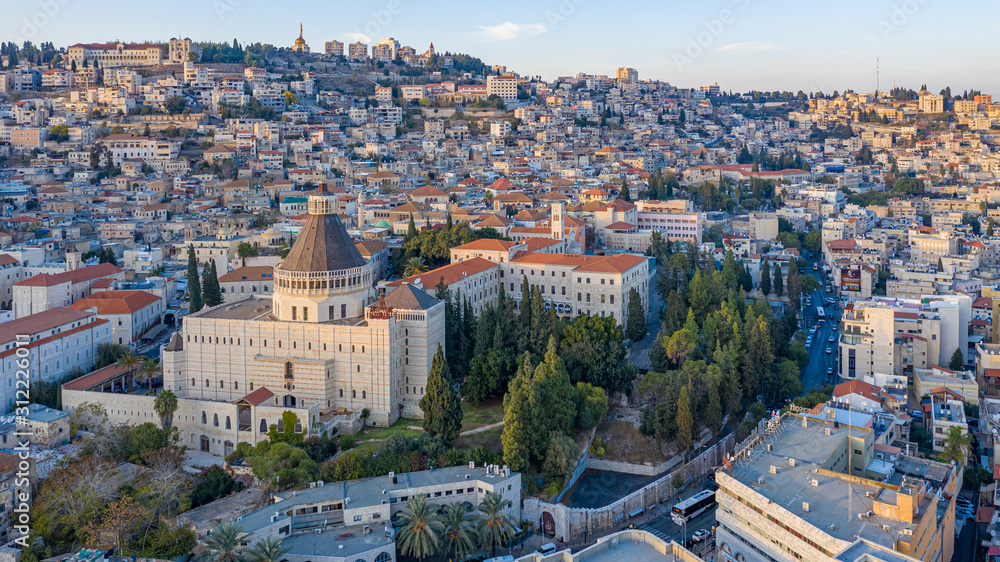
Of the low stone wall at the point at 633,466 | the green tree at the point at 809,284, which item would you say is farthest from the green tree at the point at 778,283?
the low stone wall at the point at 633,466

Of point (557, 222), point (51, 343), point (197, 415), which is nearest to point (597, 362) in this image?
point (197, 415)

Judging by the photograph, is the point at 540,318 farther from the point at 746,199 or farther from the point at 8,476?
the point at 746,199

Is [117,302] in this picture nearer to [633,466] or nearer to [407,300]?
[407,300]

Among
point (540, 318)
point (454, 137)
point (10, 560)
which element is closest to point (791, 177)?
point (454, 137)

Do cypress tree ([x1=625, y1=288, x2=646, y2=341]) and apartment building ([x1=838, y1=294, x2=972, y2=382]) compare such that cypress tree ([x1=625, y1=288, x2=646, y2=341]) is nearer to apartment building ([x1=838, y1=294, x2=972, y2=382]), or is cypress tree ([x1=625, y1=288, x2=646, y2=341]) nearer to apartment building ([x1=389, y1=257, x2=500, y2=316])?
apartment building ([x1=389, y1=257, x2=500, y2=316])

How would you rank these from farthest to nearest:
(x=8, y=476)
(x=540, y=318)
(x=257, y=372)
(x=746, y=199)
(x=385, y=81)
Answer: (x=385, y=81)
(x=746, y=199)
(x=540, y=318)
(x=257, y=372)
(x=8, y=476)

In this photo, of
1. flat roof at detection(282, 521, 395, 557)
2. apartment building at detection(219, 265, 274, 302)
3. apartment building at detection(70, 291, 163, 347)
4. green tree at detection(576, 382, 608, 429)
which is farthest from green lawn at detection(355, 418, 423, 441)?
apartment building at detection(219, 265, 274, 302)

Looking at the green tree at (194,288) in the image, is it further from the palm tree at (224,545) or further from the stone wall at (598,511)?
the stone wall at (598,511)
